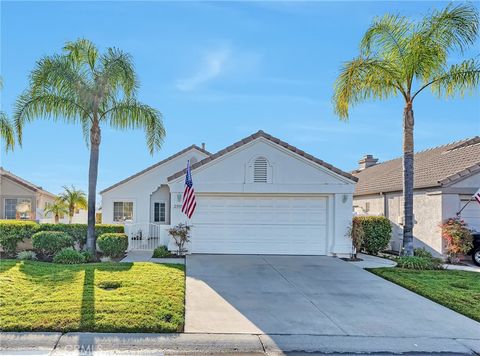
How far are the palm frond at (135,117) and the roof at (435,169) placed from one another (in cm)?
1082

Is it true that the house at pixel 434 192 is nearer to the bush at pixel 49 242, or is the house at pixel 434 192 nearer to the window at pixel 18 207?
the bush at pixel 49 242

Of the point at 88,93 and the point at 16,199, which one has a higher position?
the point at 88,93

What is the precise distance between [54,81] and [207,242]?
748cm

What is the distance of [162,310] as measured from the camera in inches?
263

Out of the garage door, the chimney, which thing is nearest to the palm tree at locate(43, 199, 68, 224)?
the garage door

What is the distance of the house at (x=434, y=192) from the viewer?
568 inches

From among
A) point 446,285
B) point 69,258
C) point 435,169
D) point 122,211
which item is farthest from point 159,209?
point 446,285

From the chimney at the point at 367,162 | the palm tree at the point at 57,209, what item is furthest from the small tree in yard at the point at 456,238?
the palm tree at the point at 57,209

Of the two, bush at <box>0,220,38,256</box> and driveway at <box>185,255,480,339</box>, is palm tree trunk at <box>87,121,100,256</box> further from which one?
driveway at <box>185,255,480,339</box>

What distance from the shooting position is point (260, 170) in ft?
46.8

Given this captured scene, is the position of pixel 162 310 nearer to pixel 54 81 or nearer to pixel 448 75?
A: pixel 54 81

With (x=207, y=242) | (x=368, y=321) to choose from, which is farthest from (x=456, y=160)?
(x=368, y=321)

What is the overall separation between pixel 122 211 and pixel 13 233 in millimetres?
7701

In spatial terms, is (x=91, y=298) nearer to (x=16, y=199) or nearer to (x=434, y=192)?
(x=434, y=192)
